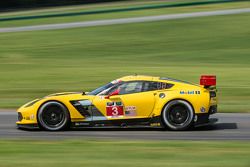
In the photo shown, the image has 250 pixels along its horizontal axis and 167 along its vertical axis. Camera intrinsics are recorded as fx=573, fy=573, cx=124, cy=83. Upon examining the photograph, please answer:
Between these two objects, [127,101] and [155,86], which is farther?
[155,86]

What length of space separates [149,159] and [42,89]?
12.6m

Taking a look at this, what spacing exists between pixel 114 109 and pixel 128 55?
57.0 feet

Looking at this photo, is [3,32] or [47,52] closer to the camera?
[47,52]

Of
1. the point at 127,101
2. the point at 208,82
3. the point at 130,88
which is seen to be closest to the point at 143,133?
the point at 127,101

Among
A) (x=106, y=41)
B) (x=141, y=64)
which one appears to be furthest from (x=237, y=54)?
(x=106, y=41)

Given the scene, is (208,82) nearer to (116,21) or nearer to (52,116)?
(52,116)

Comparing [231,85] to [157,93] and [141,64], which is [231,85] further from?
[157,93]

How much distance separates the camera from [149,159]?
820 cm

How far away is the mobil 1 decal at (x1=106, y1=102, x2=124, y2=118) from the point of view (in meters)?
12.3

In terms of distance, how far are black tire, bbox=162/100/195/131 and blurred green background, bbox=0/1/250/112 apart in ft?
13.0

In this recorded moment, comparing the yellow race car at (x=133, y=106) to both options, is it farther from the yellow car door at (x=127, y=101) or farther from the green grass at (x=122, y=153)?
the green grass at (x=122, y=153)

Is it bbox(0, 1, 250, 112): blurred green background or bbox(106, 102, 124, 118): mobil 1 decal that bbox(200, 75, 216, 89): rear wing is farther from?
bbox(0, 1, 250, 112): blurred green background

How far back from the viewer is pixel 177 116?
1226 centimetres

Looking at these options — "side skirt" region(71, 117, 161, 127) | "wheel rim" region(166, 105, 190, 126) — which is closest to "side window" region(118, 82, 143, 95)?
"side skirt" region(71, 117, 161, 127)
